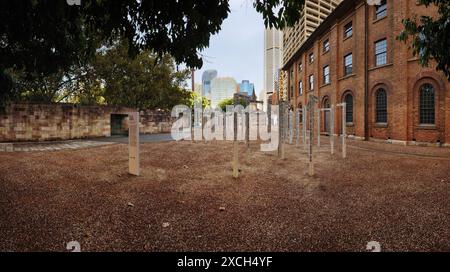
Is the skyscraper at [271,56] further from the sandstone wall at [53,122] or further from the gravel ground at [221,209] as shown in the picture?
Result: the gravel ground at [221,209]

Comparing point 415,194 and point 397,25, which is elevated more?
point 397,25

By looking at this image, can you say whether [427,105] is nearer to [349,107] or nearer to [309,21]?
[349,107]

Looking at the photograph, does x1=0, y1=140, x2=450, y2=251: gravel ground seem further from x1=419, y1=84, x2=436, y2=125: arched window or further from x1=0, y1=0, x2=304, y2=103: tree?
x1=419, y1=84, x2=436, y2=125: arched window

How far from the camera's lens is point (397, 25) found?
53.0 feet

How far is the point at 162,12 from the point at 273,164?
21.6ft

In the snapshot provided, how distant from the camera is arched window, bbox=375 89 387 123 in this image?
57.5ft

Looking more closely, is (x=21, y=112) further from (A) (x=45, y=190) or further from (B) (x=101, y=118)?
(A) (x=45, y=190)

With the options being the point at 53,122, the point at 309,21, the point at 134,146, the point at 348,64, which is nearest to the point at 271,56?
the point at 309,21

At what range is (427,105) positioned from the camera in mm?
15180

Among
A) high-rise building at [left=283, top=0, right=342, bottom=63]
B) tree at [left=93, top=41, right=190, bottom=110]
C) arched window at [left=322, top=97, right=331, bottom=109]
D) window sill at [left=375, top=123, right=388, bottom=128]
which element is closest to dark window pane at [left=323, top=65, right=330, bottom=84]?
arched window at [left=322, top=97, right=331, bottom=109]

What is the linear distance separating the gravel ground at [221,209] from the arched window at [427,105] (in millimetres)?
9779

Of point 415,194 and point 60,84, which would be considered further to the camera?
point 60,84
